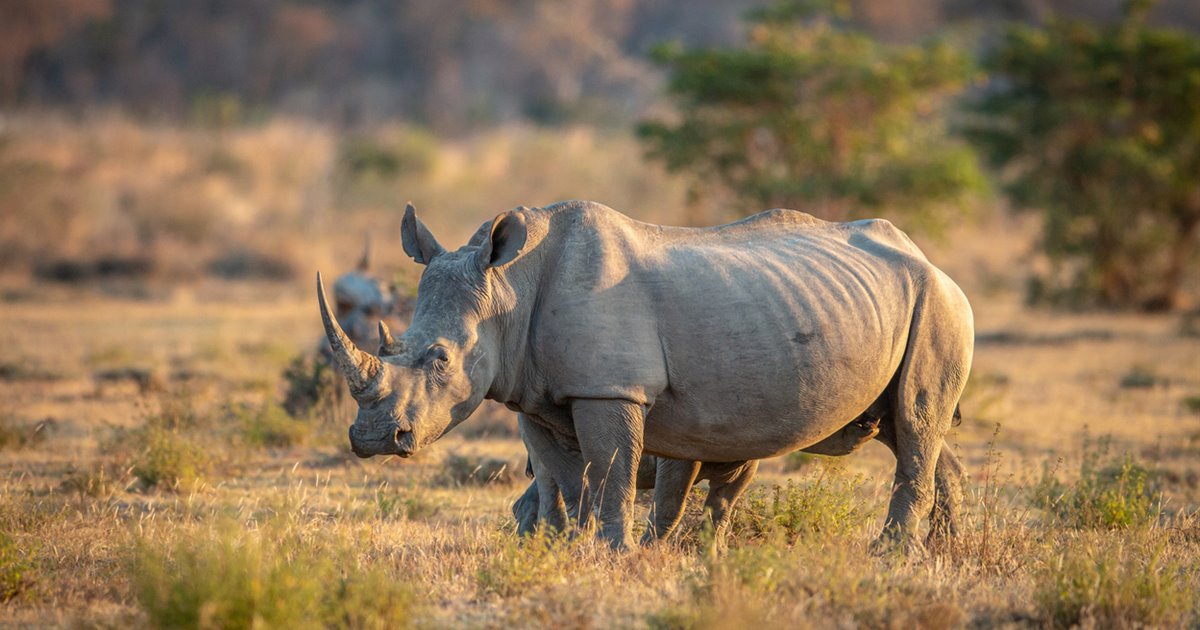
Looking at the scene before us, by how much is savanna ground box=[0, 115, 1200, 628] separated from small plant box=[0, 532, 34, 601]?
0.5 inches

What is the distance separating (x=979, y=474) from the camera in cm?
957

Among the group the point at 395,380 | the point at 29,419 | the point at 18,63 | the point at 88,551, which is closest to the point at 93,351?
the point at 29,419

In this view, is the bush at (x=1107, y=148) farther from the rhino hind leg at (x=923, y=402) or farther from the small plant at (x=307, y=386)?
the rhino hind leg at (x=923, y=402)

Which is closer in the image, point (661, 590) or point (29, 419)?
point (661, 590)

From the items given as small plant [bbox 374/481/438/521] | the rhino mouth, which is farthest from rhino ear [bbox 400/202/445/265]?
small plant [bbox 374/481/438/521]

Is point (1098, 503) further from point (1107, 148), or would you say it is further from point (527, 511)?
point (1107, 148)

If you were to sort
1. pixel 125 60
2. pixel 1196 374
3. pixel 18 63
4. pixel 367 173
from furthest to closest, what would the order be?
pixel 125 60, pixel 18 63, pixel 367 173, pixel 1196 374

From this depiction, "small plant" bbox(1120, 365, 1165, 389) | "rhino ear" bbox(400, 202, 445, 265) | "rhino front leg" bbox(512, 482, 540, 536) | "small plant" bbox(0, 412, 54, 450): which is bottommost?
"small plant" bbox(0, 412, 54, 450)

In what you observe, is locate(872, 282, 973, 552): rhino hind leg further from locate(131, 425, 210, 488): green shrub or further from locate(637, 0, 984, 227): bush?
locate(637, 0, 984, 227): bush

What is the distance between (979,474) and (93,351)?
35.0 ft

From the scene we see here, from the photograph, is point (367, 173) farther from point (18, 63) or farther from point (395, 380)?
point (395, 380)

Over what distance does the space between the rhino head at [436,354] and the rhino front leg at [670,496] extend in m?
1.24

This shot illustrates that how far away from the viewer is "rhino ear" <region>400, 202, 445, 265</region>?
6.58m

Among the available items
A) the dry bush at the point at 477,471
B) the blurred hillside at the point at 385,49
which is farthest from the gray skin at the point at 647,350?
the blurred hillside at the point at 385,49
